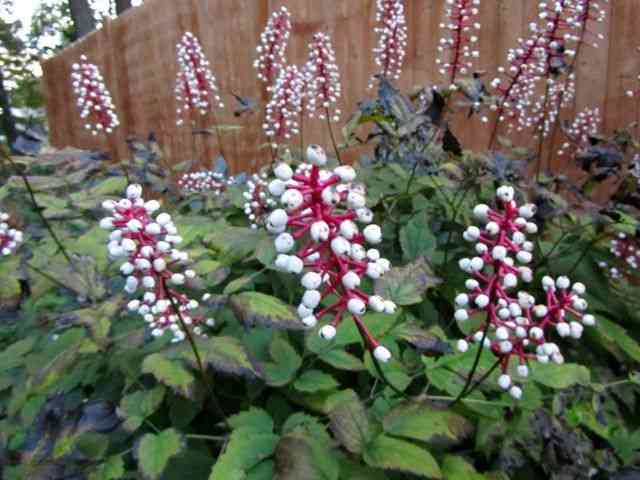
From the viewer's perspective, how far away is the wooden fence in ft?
12.8

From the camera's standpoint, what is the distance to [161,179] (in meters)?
3.51

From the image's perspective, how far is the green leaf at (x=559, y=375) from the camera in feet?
4.89

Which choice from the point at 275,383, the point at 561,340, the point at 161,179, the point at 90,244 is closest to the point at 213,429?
the point at 275,383

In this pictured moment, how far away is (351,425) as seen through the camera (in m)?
1.31

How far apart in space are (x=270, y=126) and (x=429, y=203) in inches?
61.0

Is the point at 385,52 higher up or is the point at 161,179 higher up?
the point at 385,52

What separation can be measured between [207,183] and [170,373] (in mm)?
2745

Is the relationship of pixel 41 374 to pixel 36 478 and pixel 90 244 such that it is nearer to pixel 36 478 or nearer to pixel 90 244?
pixel 36 478

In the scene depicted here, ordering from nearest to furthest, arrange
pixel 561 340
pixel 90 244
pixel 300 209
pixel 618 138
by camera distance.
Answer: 1. pixel 300 209
2. pixel 90 244
3. pixel 561 340
4. pixel 618 138

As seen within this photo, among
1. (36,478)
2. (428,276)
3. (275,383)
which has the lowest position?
(36,478)

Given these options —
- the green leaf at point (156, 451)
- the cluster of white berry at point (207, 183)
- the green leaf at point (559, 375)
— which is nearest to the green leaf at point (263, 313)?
the green leaf at point (156, 451)

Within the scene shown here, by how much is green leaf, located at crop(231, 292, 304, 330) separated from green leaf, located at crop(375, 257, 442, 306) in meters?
0.25

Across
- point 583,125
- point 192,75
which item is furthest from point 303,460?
point 583,125

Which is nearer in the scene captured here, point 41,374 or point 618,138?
point 41,374
